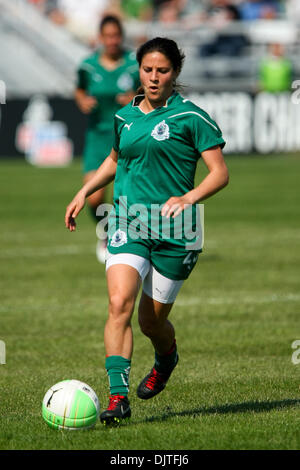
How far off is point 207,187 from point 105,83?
24.1 ft

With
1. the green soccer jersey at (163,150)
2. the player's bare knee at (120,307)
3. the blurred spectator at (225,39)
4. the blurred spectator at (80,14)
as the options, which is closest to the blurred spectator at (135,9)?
the blurred spectator at (80,14)

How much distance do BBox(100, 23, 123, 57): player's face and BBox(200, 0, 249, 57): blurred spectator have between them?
1771cm

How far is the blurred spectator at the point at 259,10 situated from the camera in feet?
103

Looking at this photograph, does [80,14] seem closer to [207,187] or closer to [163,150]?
[163,150]

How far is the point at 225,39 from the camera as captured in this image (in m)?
30.5

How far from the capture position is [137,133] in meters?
6.04

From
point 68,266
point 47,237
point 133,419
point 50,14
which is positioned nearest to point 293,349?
point 133,419

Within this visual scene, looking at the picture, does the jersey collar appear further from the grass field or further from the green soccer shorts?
the grass field

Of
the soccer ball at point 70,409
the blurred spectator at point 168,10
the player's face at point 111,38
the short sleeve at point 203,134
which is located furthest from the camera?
the blurred spectator at point 168,10

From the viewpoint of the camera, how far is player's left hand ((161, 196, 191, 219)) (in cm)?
556

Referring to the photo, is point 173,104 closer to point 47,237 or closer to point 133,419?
point 133,419

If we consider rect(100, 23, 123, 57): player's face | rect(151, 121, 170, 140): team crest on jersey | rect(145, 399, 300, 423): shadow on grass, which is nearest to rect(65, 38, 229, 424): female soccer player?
rect(151, 121, 170, 140): team crest on jersey

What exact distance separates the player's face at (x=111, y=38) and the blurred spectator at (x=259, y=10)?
19368 millimetres

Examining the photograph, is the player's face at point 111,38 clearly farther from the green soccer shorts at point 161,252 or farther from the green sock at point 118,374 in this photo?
the green sock at point 118,374
